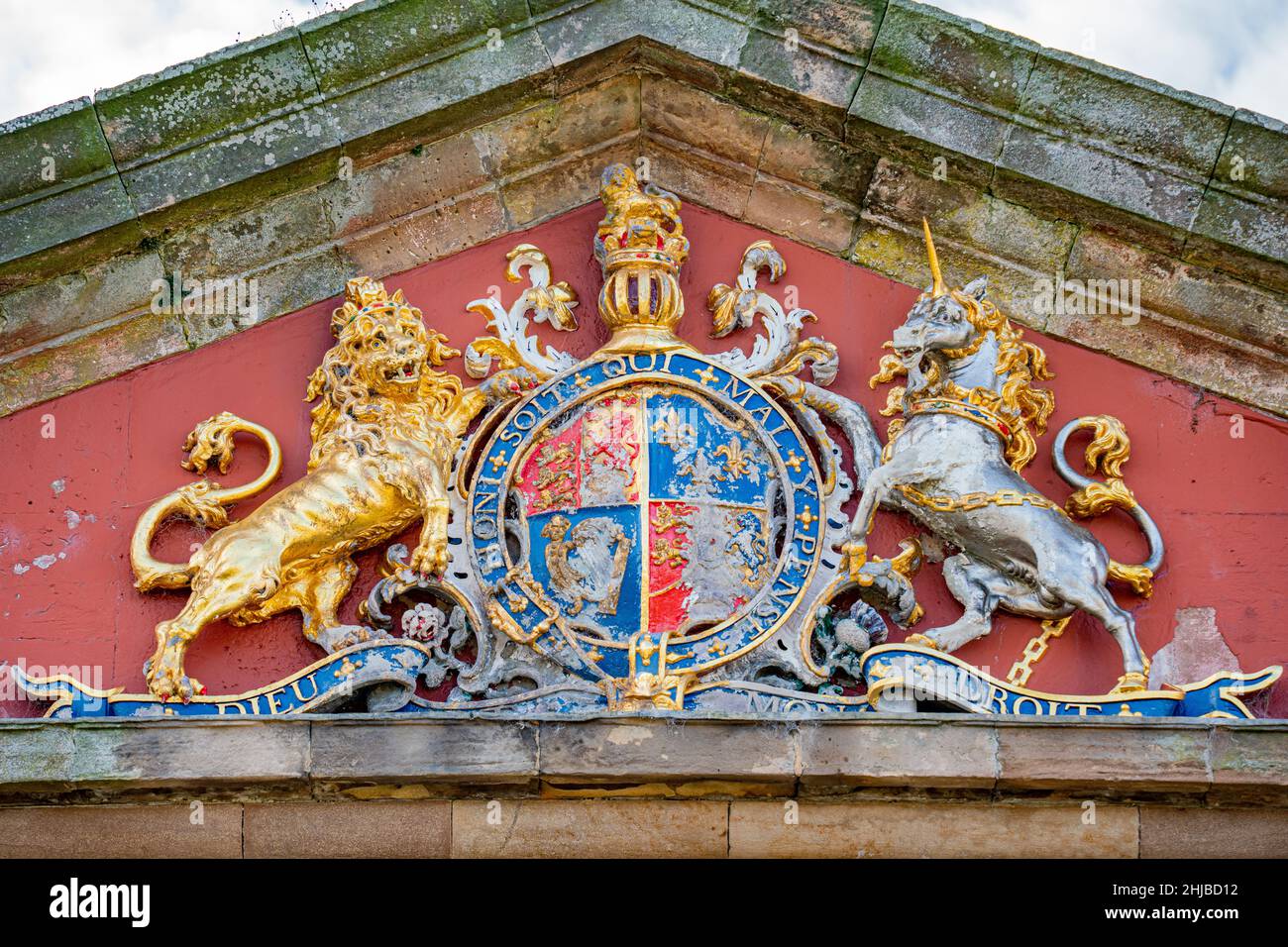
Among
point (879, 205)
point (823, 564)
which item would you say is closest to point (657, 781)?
point (823, 564)

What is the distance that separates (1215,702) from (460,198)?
3206 mm

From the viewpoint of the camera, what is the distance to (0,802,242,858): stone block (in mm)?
8008

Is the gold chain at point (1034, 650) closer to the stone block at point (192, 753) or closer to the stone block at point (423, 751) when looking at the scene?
the stone block at point (423, 751)

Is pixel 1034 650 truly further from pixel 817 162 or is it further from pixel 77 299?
pixel 77 299

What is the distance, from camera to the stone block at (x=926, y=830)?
7.94 meters

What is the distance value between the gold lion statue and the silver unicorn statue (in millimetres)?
1486

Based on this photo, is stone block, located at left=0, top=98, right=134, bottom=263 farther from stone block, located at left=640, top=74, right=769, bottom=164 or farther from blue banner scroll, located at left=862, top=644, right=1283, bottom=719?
blue banner scroll, located at left=862, top=644, right=1283, bottom=719

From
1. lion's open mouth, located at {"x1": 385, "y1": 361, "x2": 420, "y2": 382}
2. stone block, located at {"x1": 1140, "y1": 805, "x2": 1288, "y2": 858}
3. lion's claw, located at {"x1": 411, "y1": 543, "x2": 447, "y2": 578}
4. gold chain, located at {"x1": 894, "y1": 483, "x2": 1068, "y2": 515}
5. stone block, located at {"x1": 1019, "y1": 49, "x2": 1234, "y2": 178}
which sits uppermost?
stone block, located at {"x1": 1019, "y1": 49, "x2": 1234, "y2": 178}

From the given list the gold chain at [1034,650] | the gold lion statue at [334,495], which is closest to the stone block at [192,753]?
the gold lion statue at [334,495]

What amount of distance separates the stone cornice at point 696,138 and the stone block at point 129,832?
1.69m

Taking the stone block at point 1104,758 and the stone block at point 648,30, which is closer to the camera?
the stone block at point 1104,758

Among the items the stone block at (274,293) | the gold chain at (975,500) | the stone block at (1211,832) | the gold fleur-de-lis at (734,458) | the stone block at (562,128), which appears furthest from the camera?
the stone block at (562,128)

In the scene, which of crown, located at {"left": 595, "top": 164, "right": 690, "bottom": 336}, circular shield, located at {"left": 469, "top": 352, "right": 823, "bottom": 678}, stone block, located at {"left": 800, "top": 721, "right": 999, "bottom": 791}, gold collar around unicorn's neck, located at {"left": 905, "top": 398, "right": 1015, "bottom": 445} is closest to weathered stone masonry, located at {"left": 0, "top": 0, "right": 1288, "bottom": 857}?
stone block, located at {"left": 800, "top": 721, "right": 999, "bottom": 791}

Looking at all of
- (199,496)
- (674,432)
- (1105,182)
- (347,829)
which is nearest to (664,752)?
(347,829)
